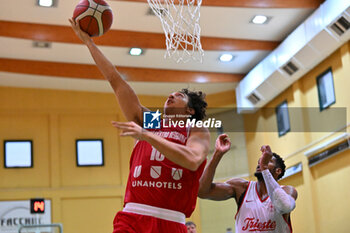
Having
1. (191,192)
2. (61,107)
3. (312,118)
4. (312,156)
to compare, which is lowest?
(191,192)

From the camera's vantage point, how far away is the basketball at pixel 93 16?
4.25m

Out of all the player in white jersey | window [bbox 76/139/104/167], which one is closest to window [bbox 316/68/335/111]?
the player in white jersey

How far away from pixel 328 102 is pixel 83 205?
6.58 meters

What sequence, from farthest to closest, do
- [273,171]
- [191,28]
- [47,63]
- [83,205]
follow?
1. [83,205]
2. [47,63]
3. [191,28]
4. [273,171]

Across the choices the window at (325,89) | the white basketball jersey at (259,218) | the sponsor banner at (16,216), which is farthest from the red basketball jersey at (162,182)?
the sponsor banner at (16,216)

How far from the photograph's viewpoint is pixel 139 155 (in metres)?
3.74

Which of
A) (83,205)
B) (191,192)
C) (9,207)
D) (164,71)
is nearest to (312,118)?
(164,71)

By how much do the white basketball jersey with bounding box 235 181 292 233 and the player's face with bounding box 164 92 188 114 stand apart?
5.98 feet

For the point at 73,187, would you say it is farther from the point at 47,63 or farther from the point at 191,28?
the point at 191,28

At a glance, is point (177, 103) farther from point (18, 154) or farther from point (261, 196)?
point (18, 154)

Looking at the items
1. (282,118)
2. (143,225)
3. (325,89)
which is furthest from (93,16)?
(282,118)

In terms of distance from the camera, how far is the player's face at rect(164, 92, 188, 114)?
12.9 ft

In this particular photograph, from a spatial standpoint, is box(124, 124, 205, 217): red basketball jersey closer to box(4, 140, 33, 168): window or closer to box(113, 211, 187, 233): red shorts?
box(113, 211, 187, 233): red shorts

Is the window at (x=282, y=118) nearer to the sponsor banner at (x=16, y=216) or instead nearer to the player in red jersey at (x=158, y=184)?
the sponsor banner at (x=16, y=216)
